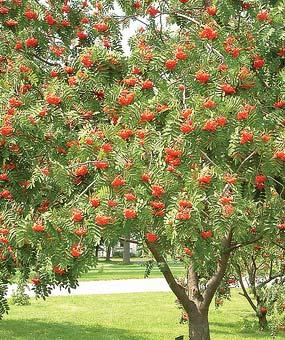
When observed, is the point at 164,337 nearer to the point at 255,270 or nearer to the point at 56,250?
the point at 255,270

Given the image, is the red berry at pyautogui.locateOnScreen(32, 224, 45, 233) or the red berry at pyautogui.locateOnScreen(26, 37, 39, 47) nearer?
the red berry at pyautogui.locateOnScreen(32, 224, 45, 233)

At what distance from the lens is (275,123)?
4715mm

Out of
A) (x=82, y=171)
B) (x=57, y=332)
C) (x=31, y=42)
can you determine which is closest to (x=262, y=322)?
(x=57, y=332)

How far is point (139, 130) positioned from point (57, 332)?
31.5 feet

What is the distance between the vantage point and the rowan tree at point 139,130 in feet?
13.9

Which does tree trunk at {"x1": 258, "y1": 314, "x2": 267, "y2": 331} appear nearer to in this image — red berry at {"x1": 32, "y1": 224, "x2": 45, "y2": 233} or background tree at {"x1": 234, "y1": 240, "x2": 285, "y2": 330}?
background tree at {"x1": 234, "y1": 240, "x2": 285, "y2": 330}

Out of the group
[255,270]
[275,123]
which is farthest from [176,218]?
[255,270]

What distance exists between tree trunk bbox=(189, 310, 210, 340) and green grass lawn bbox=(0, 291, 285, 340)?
3.83 meters

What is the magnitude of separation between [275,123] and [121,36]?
214cm

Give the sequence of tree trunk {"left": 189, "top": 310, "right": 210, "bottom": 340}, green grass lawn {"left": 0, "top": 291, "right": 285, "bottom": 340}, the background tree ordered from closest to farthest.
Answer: tree trunk {"left": 189, "top": 310, "right": 210, "bottom": 340} < the background tree < green grass lawn {"left": 0, "top": 291, "right": 285, "bottom": 340}

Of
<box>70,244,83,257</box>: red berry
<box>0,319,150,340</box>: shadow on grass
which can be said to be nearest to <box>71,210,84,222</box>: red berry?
<box>70,244,83,257</box>: red berry

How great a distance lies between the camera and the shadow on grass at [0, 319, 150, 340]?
12.4 metres

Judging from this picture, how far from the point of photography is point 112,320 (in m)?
15.3

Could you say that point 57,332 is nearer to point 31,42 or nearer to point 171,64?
point 31,42
